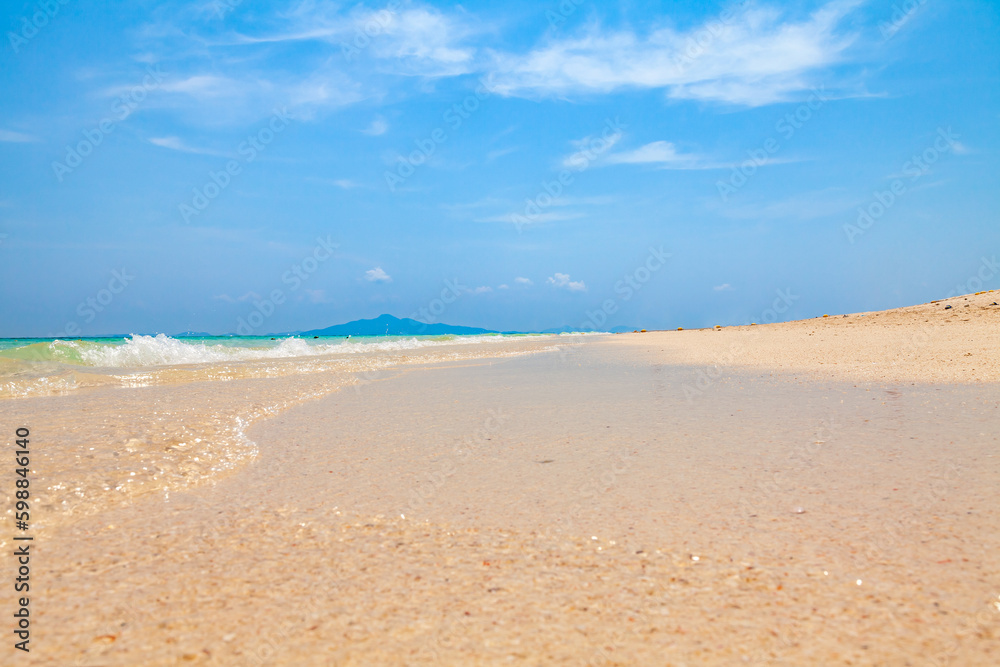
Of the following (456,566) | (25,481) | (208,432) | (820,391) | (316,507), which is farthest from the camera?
(820,391)

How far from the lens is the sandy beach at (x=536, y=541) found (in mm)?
1594

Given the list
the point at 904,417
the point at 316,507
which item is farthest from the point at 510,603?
the point at 904,417

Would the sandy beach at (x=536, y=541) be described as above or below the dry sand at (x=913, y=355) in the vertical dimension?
below

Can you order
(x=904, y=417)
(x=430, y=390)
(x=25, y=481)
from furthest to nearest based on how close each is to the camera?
(x=430, y=390) < (x=904, y=417) < (x=25, y=481)

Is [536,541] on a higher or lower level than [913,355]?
lower

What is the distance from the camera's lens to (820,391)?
6.19m

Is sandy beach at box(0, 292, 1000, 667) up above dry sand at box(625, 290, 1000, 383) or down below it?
below

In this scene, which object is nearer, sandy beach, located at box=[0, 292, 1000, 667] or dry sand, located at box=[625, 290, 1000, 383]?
sandy beach, located at box=[0, 292, 1000, 667]

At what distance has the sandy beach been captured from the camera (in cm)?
159

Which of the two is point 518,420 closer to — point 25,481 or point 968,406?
point 25,481

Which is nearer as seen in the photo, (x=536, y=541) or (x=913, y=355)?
(x=536, y=541)

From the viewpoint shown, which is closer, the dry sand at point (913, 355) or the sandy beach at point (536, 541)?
the sandy beach at point (536, 541)

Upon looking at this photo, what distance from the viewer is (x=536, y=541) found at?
232cm

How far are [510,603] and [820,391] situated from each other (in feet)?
18.8
